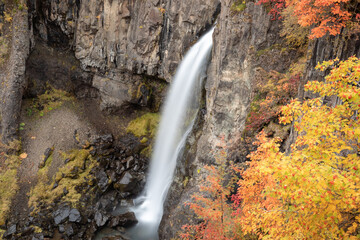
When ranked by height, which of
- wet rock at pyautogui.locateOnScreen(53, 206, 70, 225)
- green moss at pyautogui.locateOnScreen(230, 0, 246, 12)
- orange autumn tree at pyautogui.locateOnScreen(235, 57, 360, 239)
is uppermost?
Answer: green moss at pyautogui.locateOnScreen(230, 0, 246, 12)

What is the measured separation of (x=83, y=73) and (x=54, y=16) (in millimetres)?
5784

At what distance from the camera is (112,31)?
2095 centimetres

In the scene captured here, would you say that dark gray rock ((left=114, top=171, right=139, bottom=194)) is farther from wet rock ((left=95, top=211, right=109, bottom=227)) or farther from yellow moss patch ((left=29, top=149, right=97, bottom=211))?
wet rock ((left=95, top=211, right=109, bottom=227))

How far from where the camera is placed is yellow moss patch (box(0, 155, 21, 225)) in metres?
14.9

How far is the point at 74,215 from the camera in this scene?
15094mm

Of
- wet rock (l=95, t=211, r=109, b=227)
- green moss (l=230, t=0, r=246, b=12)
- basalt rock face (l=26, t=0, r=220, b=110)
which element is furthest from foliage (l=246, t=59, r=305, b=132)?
wet rock (l=95, t=211, r=109, b=227)

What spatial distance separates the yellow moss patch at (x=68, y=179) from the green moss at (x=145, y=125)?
15.9 feet

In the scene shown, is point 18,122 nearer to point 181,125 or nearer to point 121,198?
point 121,198

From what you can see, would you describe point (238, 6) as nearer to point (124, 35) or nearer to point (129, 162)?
point (124, 35)

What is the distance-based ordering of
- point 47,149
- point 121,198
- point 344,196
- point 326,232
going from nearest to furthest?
point 344,196
point 326,232
point 121,198
point 47,149

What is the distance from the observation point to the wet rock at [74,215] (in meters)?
14.9

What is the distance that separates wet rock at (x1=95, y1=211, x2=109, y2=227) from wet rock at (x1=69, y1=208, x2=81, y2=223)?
114 cm

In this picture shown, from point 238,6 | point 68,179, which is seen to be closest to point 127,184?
point 68,179

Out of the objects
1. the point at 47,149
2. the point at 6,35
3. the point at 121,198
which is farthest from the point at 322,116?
the point at 6,35
